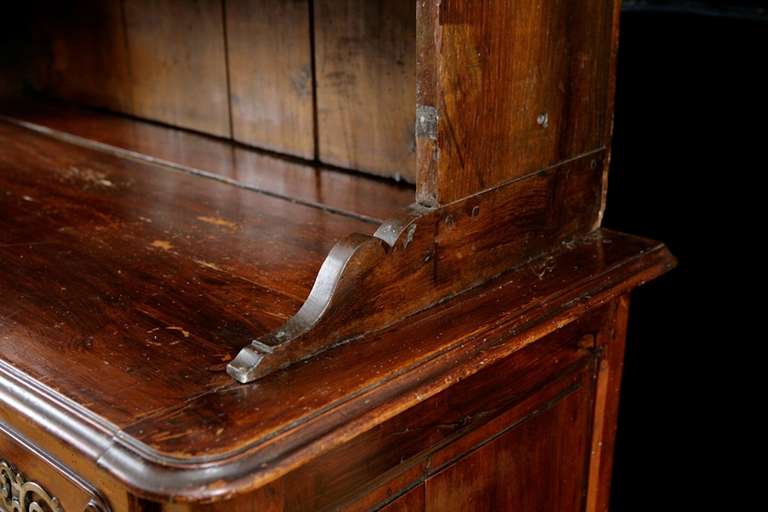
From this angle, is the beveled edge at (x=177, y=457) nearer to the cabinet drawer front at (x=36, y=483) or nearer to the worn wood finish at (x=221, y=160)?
the cabinet drawer front at (x=36, y=483)

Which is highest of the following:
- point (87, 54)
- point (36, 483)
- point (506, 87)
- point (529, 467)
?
point (506, 87)

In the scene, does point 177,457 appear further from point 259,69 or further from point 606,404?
point 259,69

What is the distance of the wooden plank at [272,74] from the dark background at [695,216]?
1.97 feet

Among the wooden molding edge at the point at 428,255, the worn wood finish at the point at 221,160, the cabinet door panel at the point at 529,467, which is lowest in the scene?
the cabinet door panel at the point at 529,467

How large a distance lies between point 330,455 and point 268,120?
988 mm

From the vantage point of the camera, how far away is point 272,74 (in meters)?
1.81

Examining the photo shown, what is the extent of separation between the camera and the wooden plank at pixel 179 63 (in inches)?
74.9

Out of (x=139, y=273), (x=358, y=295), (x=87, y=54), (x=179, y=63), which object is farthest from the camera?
(x=87, y=54)

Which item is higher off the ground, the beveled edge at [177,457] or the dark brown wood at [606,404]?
the beveled edge at [177,457]

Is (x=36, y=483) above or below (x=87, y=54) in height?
below

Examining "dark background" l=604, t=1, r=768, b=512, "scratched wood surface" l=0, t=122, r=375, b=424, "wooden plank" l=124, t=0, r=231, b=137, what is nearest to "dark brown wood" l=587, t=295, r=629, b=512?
"scratched wood surface" l=0, t=122, r=375, b=424

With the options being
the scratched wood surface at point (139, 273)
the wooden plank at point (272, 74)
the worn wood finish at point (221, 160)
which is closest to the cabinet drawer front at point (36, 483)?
the scratched wood surface at point (139, 273)

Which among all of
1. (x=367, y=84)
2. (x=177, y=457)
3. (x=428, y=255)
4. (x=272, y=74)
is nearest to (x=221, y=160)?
(x=272, y=74)

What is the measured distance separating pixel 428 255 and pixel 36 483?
49 centimetres
